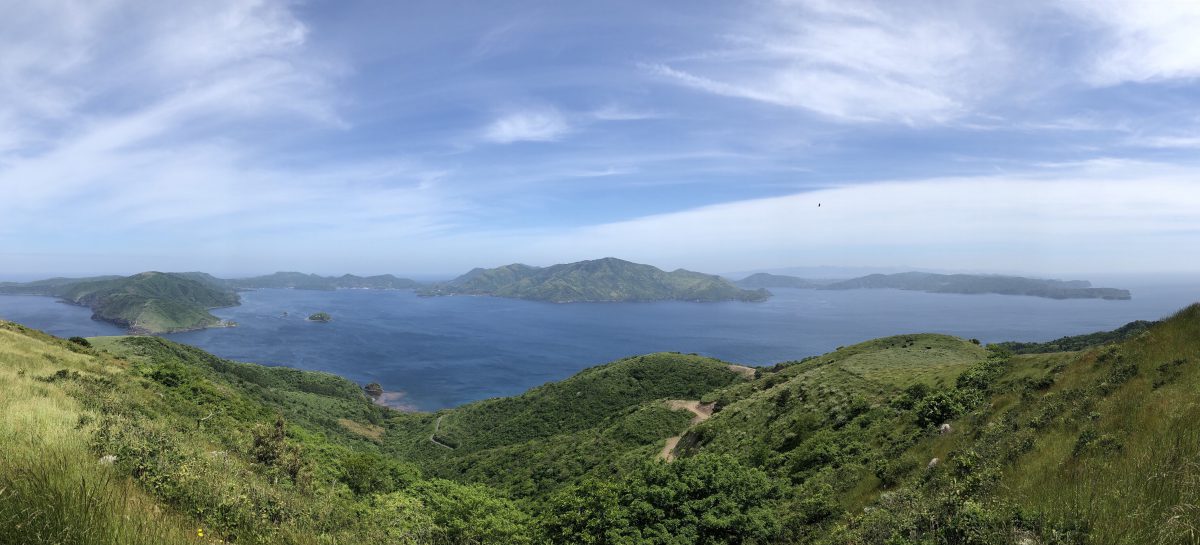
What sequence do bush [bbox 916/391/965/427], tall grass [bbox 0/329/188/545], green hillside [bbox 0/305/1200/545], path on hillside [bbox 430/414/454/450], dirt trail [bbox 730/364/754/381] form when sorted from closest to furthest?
tall grass [bbox 0/329/188/545] < green hillside [bbox 0/305/1200/545] < bush [bbox 916/391/965/427] < path on hillside [bbox 430/414/454/450] < dirt trail [bbox 730/364/754/381]

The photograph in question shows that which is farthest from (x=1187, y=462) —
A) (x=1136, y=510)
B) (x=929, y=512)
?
(x=929, y=512)

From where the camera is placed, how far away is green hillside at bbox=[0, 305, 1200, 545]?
5188 mm

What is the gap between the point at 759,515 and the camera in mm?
15766

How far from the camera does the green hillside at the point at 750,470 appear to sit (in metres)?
5.19

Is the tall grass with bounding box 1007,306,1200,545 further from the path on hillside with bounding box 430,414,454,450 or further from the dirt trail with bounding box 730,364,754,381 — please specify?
the path on hillside with bounding box 430,414,454,450

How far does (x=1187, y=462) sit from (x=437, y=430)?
96.0 metres

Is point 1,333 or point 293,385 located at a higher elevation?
point 1,333

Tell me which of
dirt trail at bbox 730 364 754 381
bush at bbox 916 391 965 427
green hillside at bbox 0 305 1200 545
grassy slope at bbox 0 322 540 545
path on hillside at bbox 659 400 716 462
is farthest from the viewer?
dirt trail at bbox 730 364 754 381

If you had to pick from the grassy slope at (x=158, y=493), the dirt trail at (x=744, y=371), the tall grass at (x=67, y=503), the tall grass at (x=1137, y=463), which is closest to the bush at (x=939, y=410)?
the tall grass at (x=1137, y=463)

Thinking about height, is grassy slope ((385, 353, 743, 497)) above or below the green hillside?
below

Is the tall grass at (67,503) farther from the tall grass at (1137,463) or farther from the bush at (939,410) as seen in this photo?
the bush at (939,410)

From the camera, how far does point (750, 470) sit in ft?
66.8

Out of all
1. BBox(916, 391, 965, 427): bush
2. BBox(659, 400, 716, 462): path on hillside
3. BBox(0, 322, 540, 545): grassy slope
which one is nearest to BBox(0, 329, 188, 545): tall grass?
BBox(0, 322, 540, 545): grassy slope

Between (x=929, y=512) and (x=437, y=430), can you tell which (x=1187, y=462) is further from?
(x=437, y=430)
